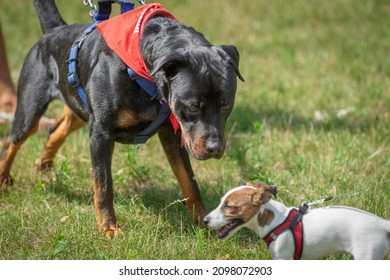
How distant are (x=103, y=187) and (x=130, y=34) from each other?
3.32ft

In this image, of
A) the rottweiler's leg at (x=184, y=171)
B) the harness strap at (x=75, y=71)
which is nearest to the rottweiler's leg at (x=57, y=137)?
the harness strap at (x=75, y=71)

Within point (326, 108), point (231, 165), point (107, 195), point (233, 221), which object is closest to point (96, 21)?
point (107, 195)

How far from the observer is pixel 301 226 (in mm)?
3150

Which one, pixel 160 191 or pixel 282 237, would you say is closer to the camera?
pixel 282 237

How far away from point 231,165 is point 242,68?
2834mm

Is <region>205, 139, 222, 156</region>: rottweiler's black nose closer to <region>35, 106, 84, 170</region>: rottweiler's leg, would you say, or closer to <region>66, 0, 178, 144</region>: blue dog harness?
<region>66, 0, 178, 144</region>: blue dog harness

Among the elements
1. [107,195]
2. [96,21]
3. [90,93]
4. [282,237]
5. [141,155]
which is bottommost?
[141,155]

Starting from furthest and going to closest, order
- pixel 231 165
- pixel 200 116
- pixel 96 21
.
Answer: pixel 231 165 → pixel 96 21 → pixel 200 116

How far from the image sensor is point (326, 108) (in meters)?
6.61

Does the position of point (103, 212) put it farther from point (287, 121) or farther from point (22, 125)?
point (287, 121)

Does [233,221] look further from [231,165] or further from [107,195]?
[231,165]

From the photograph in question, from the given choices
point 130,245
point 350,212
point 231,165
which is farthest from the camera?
point 231,165

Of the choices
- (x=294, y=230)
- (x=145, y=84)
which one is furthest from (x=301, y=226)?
(x=145, y=84)

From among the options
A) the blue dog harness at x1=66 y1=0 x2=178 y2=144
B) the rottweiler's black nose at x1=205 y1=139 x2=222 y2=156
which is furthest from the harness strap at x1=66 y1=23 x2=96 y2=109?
the rottweiler's black nose at x1=205 y1=139 x2=222 y2=156
